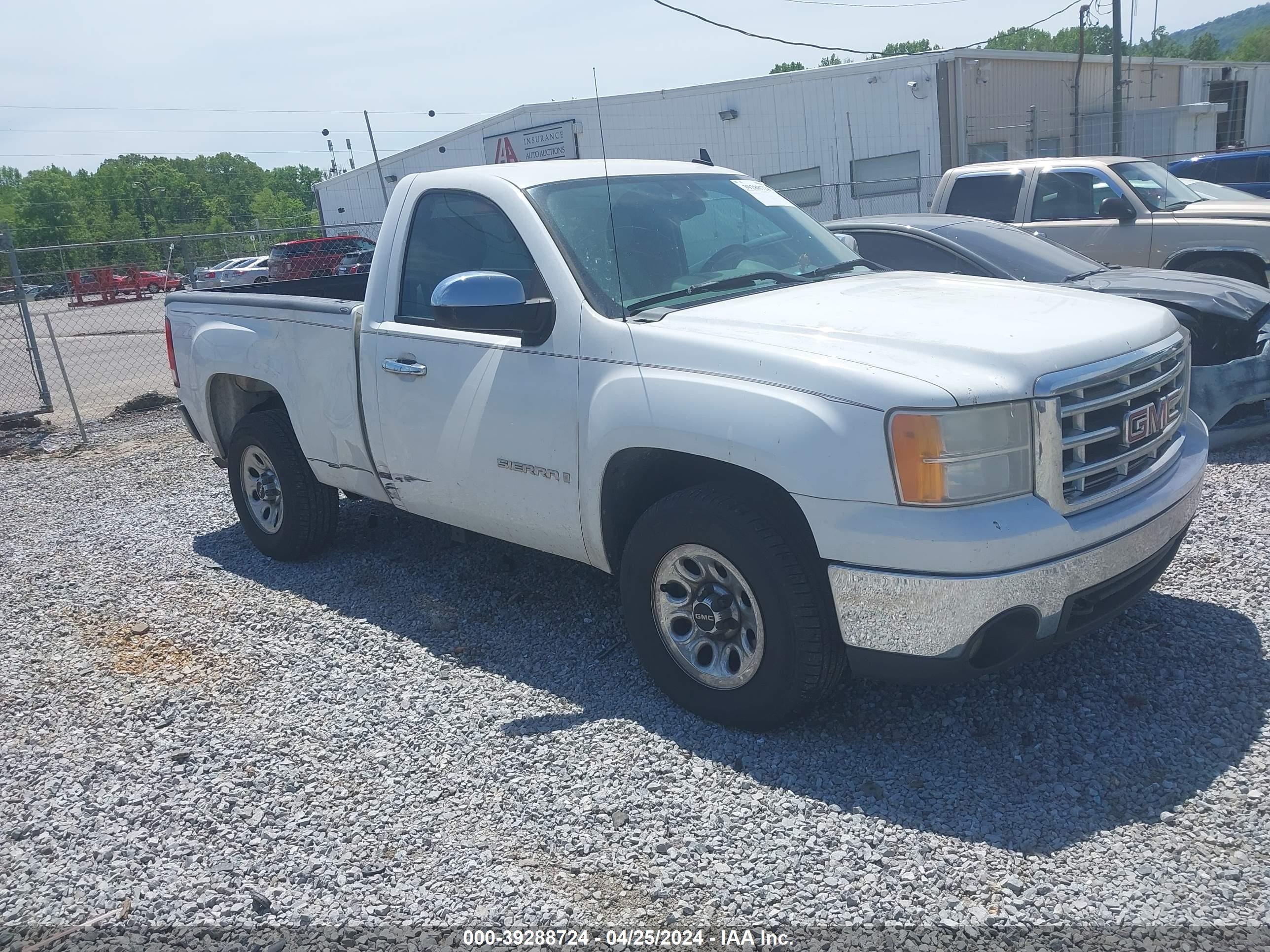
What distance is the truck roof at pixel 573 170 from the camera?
452 centimetres

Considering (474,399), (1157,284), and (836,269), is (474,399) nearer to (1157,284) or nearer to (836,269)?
(836,269)

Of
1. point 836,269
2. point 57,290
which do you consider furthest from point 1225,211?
point 57,290

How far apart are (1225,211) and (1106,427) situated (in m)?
8.08

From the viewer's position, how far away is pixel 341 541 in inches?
251

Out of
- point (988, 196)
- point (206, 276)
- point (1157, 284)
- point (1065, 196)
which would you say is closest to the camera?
point (1157, 284)

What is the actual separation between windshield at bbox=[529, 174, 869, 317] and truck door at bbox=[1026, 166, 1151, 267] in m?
6.32

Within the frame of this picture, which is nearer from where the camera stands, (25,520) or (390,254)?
(390,254)

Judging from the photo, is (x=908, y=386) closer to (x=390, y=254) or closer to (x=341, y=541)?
(x=390, y=254)

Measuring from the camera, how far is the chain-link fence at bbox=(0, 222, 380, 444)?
39.4 feet

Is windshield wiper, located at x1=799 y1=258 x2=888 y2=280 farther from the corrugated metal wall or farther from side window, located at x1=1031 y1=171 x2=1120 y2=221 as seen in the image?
the corrugated metal wall

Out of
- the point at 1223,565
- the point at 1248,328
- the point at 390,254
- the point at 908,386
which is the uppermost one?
the point at 390,254

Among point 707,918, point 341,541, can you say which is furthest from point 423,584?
point 707,918

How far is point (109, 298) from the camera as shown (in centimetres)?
1697

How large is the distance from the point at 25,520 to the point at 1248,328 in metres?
8.51
